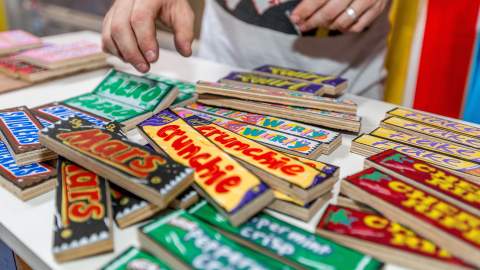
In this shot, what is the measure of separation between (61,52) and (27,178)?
0.55 metres

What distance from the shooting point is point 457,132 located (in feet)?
2.26

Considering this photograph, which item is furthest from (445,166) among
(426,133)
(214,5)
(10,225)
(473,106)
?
(214,5)

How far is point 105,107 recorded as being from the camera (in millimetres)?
756

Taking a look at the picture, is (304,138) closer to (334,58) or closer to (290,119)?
A: (290,119)

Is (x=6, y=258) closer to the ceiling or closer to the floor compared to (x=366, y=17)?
closer to the floor

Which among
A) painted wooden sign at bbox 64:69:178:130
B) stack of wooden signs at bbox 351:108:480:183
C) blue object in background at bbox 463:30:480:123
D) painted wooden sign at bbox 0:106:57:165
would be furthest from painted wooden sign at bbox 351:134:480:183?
blue object in background at bbox 463:30:480:123

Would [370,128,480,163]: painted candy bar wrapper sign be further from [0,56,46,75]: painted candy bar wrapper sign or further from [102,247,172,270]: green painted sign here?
[0,56,46,75]: painted candy bar wrapper sign

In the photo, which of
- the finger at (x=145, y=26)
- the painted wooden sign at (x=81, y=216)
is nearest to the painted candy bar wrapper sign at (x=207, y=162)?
the painted wooden sign at (x=81, y=216)

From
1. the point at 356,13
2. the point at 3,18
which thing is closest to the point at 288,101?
the point at 356,13

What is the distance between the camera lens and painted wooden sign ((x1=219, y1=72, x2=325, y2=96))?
0.79 m

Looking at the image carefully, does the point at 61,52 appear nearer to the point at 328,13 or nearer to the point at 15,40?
the point at 15,40

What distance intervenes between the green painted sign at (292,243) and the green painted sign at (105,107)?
0.30 metres

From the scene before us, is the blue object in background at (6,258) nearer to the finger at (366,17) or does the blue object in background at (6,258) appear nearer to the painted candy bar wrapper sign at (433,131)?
the painted candy bar wrapper sign at (433,131)

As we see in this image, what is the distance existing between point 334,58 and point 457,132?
443mm
